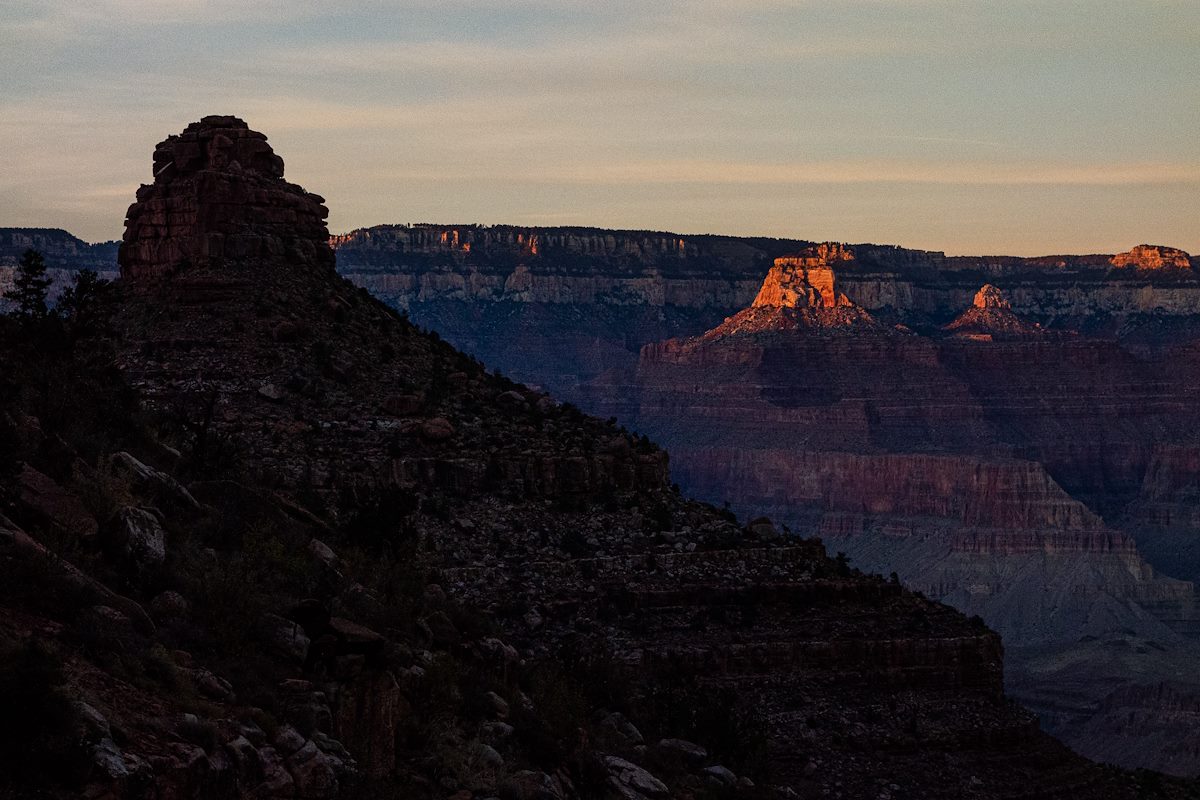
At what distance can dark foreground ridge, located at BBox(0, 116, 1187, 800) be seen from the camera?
23203mm

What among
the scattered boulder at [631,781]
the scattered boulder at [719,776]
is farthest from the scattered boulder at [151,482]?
the scattered boulder at [719,776]

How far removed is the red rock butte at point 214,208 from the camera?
57.4m

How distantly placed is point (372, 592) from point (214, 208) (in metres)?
28.2

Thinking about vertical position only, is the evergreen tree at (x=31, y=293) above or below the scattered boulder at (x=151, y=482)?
above

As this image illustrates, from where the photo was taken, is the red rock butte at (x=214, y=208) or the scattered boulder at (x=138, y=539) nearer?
the scattered boulder at (x=138, y=539)

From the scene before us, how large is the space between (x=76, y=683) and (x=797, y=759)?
25.7m

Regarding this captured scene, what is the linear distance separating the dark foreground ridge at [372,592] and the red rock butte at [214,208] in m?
0.08

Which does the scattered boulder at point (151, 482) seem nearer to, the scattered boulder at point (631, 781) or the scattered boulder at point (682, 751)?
the scattered boulder at point (631, 781)

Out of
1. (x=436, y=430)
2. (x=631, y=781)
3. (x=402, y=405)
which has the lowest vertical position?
(x=631, y=781)

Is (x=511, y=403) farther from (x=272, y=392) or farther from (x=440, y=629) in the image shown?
(x=440, y=629)

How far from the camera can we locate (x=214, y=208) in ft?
189

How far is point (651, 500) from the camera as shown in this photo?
55188 mm

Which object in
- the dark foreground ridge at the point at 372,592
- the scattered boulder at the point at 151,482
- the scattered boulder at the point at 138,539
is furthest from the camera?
the scattered boulder at the point at 151,482

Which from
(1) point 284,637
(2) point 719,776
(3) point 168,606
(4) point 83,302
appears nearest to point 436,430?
(4) point 83,302
